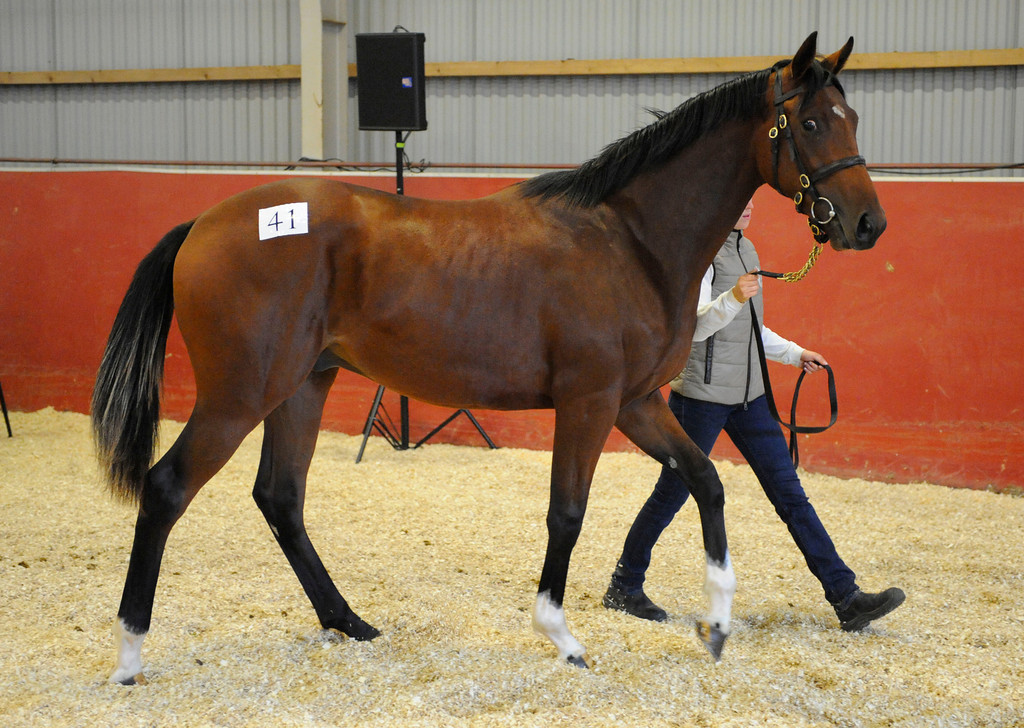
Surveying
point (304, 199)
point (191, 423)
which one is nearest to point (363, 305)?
point (304, 199)

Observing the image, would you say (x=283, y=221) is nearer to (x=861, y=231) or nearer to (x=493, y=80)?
(x=861, y=231)

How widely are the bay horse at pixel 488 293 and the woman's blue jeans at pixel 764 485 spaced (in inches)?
17.1

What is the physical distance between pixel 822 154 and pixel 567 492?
3.85 ft

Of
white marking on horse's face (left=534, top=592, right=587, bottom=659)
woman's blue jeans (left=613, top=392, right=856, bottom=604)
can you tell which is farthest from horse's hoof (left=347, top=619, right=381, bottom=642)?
woman's blue jeans (left=613, top=392, right=856, bottom=604)

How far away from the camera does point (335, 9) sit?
325 inches

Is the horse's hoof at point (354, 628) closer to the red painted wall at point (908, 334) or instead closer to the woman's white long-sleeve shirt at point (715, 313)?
the woman's white long-sleeve shirt at point (715, 313)

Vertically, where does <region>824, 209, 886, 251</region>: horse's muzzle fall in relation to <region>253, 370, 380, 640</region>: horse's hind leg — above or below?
above

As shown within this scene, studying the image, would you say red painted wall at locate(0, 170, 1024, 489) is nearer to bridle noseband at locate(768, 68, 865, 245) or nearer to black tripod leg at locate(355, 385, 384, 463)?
black tripod leg at locate(355, 385, 384, 463)

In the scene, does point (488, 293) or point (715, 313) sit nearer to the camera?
point (488, 293)

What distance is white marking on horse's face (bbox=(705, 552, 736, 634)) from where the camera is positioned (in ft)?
8.95

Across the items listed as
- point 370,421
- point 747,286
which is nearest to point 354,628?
point 747,286

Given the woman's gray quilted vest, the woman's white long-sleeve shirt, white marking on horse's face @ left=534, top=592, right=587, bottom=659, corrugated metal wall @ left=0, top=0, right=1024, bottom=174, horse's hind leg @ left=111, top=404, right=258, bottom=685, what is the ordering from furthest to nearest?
corrugated metal wall @ left=0, top=0, right=1024, bottom=174 < the woman's gray quilted vest < the woman's white long-sleeve shirt < white marking on horse's face @ left=534, top=592, right=587, bottom=659 < horse's hind leg @ left=111, top=404, right=258, bottom=685

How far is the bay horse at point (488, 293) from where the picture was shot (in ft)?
8.21

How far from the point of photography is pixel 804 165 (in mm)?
2449
